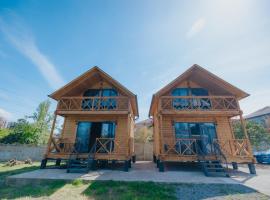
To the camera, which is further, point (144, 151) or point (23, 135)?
point (23, 135)

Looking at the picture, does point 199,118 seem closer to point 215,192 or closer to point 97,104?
point 215,192

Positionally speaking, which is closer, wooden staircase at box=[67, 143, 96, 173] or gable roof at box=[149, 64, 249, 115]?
wooden staircase at box=[67, 143, 96, 173]

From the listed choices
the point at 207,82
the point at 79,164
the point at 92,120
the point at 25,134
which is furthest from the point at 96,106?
the point at 25,134

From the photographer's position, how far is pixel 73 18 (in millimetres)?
8172

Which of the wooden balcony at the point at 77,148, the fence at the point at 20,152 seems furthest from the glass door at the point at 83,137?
the fence at the point at 20,152

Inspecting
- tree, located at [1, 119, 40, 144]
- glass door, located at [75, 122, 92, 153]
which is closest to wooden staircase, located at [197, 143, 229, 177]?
glass door, located at [75, 122, 92, 153]

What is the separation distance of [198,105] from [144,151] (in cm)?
836

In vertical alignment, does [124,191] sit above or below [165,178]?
below

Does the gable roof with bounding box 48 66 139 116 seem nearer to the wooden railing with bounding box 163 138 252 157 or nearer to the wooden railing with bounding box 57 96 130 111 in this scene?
the wooden railing with bounding box 57 96 130 111

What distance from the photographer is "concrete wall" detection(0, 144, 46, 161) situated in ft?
47.4

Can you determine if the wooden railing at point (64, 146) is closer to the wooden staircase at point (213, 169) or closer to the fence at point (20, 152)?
the fence at point (20, 152)

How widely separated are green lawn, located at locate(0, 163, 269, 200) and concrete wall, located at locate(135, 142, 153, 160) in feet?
32.4

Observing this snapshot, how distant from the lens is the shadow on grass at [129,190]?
464 cm

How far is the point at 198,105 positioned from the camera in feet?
32.4
